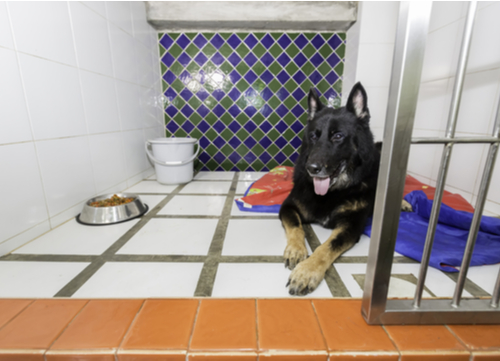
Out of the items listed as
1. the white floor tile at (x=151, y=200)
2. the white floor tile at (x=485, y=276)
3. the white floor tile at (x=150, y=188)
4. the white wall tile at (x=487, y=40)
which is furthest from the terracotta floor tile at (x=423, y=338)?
the white floor tile at (x=150, y=188)

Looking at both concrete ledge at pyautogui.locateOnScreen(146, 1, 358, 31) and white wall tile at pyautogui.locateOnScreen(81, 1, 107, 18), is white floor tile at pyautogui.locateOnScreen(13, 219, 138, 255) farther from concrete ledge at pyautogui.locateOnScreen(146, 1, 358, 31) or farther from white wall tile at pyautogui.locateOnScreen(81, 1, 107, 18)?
concrete ledge at pyautogui.locateOnScreen(146, 1, 358, 31)

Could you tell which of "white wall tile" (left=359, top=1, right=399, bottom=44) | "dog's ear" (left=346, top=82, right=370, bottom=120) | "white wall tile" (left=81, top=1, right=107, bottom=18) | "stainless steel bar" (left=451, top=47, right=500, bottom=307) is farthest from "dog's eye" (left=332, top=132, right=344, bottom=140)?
"white wall tile" (left=81, top=1, right=107, bottom=18)

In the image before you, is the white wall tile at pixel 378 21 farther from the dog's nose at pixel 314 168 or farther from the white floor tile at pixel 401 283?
the white floor tile at pixel 401 283

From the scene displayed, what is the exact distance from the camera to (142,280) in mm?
910

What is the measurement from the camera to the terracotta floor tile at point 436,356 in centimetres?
62

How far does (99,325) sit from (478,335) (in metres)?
1.07

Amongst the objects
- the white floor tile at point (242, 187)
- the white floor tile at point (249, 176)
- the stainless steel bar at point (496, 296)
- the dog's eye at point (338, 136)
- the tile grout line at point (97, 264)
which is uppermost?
the dog's eye at point (338, 136)

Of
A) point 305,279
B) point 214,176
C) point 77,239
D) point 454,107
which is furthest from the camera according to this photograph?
point 214,176

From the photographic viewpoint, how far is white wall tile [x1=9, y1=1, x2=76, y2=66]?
3.81 feet

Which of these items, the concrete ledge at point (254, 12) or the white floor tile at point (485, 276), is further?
the concrete ledge at point (254, 12)

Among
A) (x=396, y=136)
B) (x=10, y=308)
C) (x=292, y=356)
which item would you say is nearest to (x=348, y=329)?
(x=292, y=356)

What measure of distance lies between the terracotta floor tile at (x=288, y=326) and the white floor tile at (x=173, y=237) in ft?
1.54

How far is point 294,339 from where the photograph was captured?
653 millimetres

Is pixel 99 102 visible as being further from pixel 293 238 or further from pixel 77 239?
pixel 293 238
